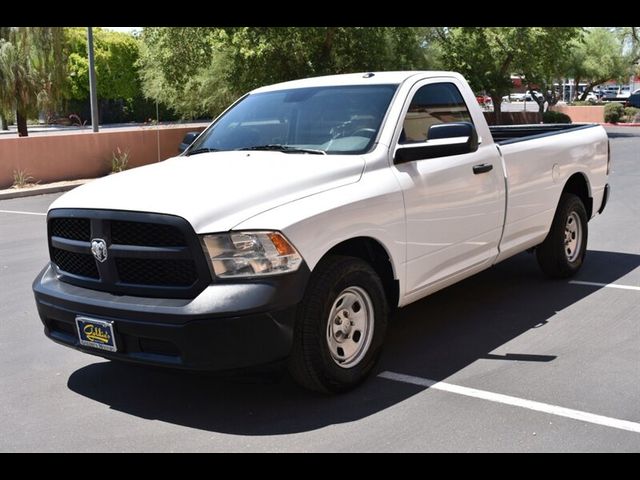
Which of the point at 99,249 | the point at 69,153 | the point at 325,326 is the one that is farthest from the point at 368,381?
the point at 69,153

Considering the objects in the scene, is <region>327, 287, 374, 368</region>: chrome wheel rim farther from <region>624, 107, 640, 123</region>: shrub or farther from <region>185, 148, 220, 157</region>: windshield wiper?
<region>624, 107, 640, 123</region>: shrub

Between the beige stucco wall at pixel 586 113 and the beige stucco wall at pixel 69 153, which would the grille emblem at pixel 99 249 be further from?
the beige stucco wall at pixel 586 113

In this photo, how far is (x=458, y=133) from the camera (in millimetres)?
5395

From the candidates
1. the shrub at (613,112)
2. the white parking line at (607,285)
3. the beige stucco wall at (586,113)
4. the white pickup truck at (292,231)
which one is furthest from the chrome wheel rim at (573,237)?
the beige stucco wall at (586,113)

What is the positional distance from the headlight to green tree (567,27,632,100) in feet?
179

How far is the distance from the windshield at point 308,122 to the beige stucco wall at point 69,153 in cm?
1146

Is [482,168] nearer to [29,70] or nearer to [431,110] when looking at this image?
[431,110]

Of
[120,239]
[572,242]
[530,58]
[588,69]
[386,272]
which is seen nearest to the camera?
[120,239]

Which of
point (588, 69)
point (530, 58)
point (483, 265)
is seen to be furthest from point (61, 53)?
point (588, 69)

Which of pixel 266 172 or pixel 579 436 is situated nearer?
pixel 579 436

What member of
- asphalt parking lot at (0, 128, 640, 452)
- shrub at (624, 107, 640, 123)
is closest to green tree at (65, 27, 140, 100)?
shrub at (624, 107, 640, 123)
